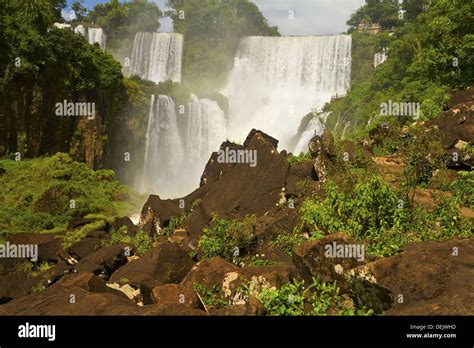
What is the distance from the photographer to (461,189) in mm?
9703

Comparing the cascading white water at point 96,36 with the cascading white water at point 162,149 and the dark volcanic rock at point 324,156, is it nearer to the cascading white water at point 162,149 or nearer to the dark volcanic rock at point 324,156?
the cascading white water at point 162,149

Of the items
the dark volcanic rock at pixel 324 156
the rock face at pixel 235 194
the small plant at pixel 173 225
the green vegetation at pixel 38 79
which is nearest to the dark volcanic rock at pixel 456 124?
the dark volcanic rock at pixel 324 156

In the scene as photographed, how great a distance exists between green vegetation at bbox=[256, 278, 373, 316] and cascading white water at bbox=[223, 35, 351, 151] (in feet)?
127

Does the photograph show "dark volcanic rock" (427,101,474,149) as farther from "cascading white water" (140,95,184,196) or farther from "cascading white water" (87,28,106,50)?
"cascading white water" (87,28,106,50)

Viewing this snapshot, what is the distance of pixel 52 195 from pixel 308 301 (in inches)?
633

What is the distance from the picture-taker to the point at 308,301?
5578mm

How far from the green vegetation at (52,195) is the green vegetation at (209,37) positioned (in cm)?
3587

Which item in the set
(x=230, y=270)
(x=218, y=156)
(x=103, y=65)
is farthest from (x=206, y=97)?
(x=230, y=270)

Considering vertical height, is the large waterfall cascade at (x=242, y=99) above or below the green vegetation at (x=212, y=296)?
above

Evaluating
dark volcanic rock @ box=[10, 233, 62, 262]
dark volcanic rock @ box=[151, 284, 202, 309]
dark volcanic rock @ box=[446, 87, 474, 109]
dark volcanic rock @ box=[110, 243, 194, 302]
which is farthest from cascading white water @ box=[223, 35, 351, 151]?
dark volcanic rock @ box=[151, 284, 202, 309]

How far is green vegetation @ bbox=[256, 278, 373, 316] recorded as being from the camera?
209 inches

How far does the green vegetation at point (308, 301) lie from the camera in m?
5.30
